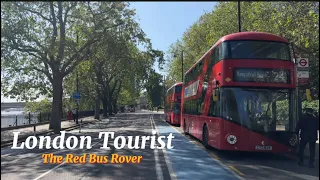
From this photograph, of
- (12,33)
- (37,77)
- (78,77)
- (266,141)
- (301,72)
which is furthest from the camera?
(78,77)

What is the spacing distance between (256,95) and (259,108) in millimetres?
433

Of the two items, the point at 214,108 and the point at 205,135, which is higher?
the point at 214,108

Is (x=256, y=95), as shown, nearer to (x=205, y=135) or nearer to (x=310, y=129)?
(x=310, y=129)

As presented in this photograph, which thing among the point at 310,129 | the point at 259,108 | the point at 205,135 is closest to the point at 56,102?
the point at 205,135

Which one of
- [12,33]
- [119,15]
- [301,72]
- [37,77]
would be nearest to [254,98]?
[301,72]

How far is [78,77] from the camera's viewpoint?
131ft

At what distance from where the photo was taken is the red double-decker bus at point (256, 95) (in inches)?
457

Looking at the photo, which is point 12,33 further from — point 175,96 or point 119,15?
point 175,96

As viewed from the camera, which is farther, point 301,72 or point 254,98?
point 301,72

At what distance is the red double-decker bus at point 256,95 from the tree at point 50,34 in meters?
15.2

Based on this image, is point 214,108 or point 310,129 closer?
point 310,129

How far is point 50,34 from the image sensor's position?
87.3 ft

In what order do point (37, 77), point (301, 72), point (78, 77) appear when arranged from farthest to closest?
point (78, 77), point (37, 77), point (301, 72)

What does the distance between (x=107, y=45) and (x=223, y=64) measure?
18.3 m
